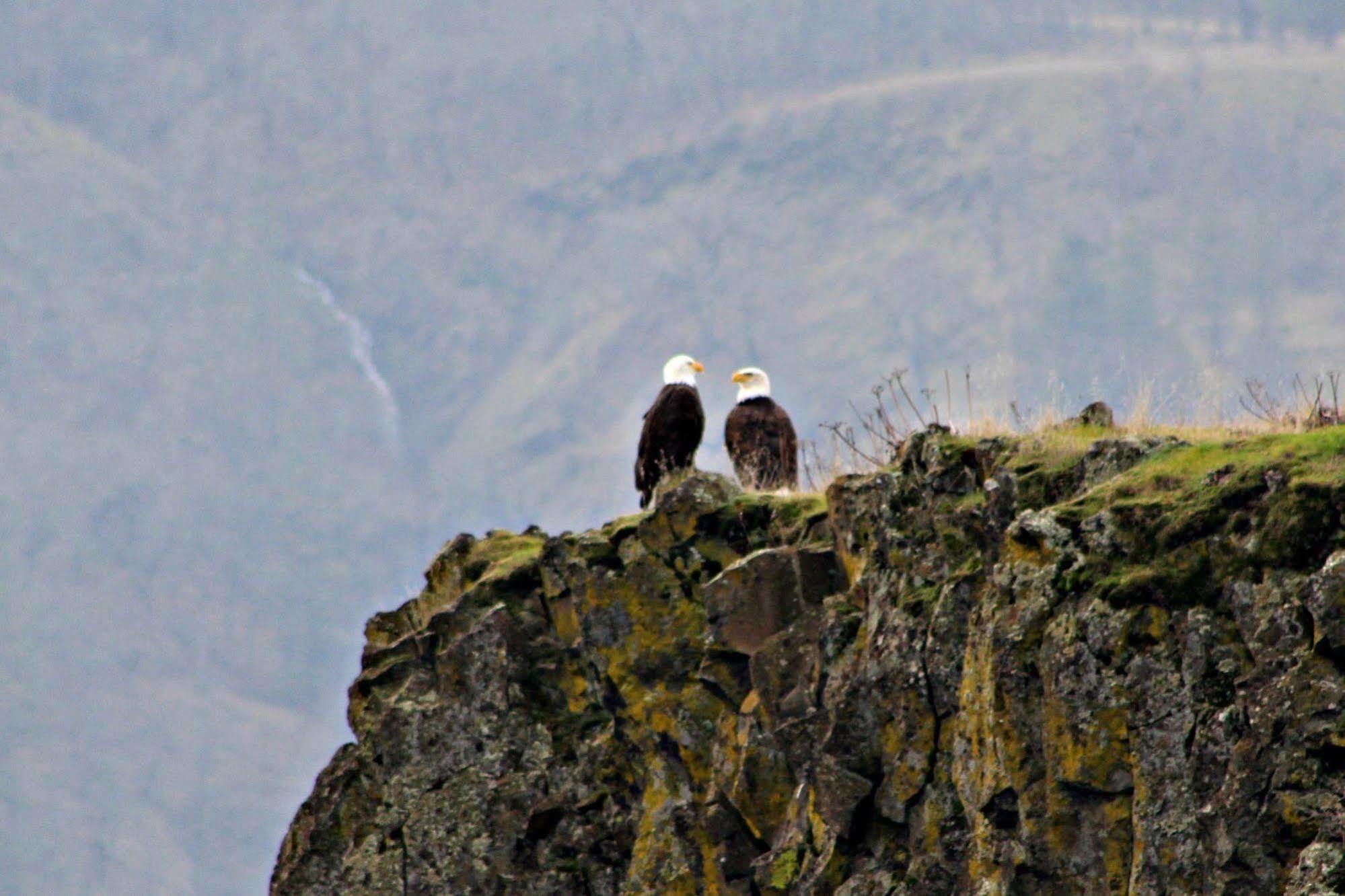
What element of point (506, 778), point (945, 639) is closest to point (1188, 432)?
point (945, 639)

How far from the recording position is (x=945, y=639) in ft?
47.9

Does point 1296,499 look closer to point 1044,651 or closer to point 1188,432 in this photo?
point 1044,651

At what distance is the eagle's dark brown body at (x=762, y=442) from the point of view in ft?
75.1

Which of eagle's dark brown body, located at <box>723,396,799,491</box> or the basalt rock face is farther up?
eagle's dark brown body, located at <box>723,396,799,491</box>

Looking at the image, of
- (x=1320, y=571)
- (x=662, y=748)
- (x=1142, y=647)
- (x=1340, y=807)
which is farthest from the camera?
(x=662, y=748)

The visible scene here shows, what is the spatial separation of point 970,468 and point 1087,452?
49.2 inches

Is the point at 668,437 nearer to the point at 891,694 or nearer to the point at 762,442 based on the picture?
the point at 762,442

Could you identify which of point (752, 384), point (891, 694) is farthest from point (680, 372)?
point (891, 694)

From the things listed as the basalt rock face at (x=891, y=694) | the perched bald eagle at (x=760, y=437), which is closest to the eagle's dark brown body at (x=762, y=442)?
the perched bald eagle at (x=760, y=437)

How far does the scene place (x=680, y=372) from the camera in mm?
24469

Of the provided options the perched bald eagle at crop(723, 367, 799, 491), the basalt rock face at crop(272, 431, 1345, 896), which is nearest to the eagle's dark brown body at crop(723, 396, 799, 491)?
the perched bald eagle at crop(723, 367, 799, 491)

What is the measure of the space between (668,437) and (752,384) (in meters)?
2.49

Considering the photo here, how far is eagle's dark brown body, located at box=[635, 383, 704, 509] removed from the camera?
22953mm

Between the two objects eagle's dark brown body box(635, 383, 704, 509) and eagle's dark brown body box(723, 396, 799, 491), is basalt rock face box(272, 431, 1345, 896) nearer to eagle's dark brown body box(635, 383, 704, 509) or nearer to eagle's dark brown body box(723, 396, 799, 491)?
eagle's dark brown body box(635, 383, 704, 509)
